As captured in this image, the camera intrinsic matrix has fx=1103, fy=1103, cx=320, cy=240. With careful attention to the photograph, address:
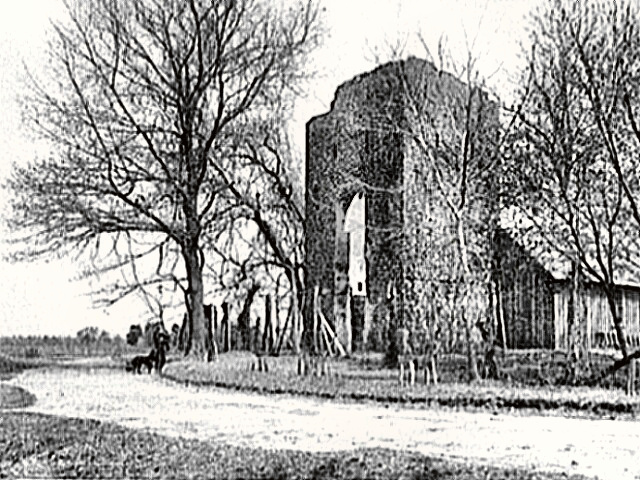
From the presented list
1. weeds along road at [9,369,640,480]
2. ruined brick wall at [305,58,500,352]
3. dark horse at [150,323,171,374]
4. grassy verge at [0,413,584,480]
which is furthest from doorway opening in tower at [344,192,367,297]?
grassy verge at [0,413,584,480]

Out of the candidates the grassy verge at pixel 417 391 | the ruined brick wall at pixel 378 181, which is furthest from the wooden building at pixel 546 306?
the grassy verge at pixel 417 391

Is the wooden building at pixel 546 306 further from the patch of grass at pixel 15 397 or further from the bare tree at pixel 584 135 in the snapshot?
the patch of grass at pixel 15 397

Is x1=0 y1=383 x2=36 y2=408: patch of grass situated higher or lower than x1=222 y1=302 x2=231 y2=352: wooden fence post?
lower

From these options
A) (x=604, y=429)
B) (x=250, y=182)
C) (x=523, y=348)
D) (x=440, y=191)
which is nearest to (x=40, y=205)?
(x=250, y=182)

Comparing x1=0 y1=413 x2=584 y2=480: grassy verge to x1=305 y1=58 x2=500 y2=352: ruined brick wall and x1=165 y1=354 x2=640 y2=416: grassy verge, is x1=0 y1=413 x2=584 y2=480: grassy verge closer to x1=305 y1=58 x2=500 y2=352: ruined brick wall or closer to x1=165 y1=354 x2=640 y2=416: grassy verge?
x1=165 y1=354 x2=640 y2=416: grassy verge

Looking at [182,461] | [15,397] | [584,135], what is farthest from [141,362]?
[182,461]

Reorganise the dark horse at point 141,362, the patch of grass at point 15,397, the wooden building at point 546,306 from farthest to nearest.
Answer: the wooden building at point 546,306 < the dark horse at point 141,362 < the patch of grass at point 15,397

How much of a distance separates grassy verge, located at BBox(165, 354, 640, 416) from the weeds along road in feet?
2.66

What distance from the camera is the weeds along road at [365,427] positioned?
12.1 m

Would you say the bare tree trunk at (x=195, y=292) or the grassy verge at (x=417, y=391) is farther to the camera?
the bare tree trunk at (x=195, y=292)

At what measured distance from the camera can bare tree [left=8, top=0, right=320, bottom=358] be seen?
2855 centimetres

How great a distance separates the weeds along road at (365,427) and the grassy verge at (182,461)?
63 centimetres

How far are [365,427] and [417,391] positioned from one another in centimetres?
438

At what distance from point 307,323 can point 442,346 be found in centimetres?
417
